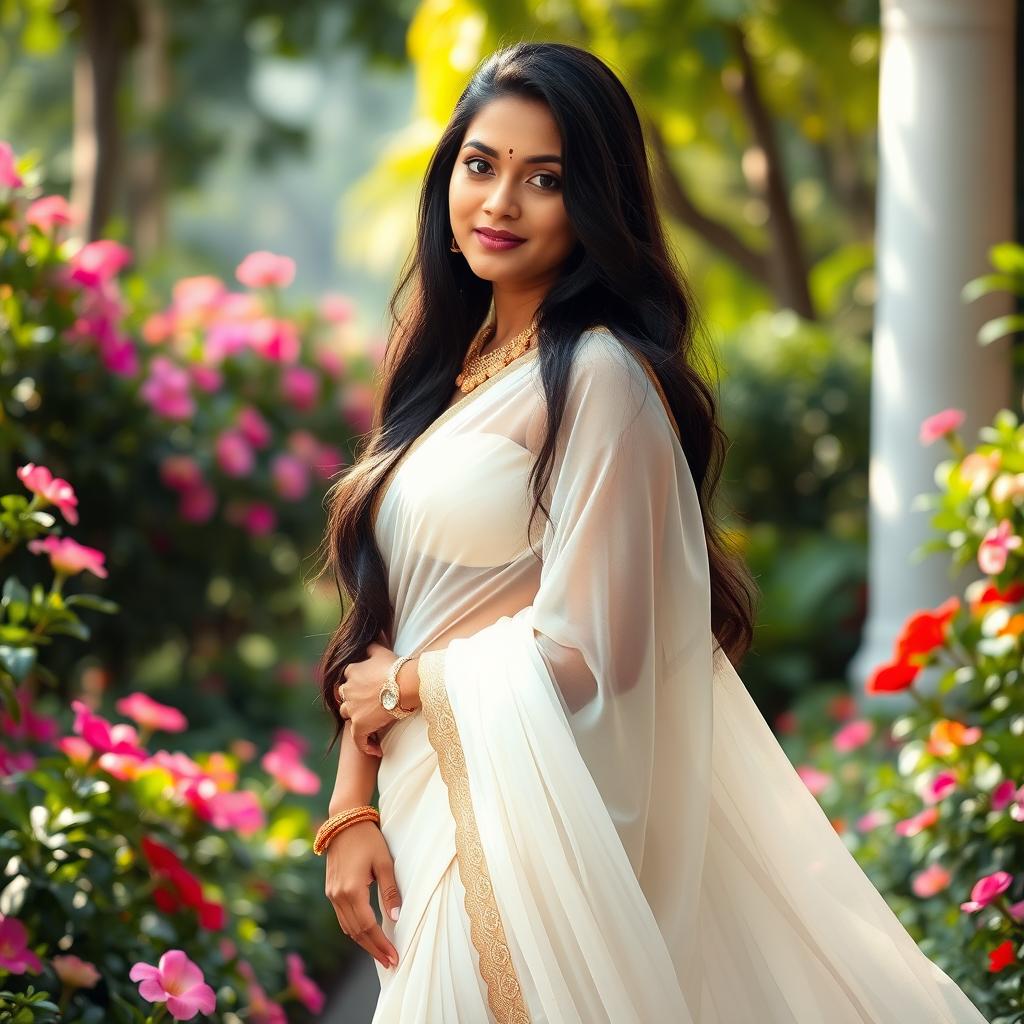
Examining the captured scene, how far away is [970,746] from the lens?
120 inches

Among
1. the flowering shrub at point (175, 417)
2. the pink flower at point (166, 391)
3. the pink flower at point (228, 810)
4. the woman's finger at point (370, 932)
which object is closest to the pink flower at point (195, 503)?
the flowering shrub at point (175, 417)

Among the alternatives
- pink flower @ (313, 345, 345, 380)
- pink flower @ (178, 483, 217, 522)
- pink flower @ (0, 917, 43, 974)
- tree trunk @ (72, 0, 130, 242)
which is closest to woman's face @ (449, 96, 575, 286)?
pink flower @ (0, 917, 43, 974)

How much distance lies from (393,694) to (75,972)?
92 centimetres

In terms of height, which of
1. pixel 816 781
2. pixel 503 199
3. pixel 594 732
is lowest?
pixel 816 781

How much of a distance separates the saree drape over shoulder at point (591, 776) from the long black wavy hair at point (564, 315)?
0.17 feet

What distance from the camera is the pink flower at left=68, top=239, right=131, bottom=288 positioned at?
3.80 metres

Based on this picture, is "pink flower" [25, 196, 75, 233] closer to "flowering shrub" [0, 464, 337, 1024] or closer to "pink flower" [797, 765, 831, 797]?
"flowering shrub" [0, 464, 337, 1024]

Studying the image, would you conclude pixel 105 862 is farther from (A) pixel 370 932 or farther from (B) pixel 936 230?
(B) pixel 936 230

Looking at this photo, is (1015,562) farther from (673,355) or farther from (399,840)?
(399,840)

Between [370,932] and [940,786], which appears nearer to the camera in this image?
[370,932]

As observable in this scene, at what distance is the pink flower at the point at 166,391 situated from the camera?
14.8 feet

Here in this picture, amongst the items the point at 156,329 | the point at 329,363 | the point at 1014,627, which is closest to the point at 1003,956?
the point at 1014,627

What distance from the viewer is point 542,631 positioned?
6.35ft

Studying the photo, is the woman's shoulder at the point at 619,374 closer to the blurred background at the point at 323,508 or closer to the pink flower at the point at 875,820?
the blurred background at the point at 323,508
